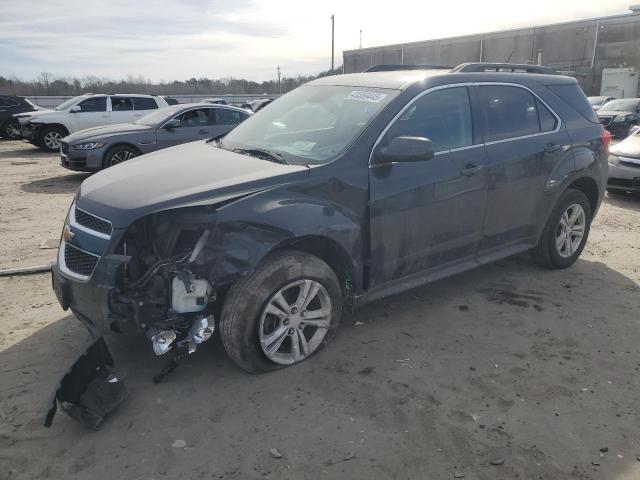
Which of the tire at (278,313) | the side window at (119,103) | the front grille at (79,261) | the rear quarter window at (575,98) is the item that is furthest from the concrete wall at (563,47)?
the front grille at (79,261)

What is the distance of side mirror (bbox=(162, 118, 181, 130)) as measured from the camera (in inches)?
394

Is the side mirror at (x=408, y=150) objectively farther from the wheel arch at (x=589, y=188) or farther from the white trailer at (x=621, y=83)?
the white trailer at (x=621, y=83)

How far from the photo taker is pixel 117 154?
9.74 meters

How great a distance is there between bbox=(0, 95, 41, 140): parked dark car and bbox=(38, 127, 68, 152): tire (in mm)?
3808

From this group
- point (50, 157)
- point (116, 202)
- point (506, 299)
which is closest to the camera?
point (116, 202)

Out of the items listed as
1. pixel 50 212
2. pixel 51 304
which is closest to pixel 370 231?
pixel 51 304

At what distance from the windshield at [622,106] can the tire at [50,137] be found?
1823cm

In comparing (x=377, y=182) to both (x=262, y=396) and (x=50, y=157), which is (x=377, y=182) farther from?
(x=50, y=157)

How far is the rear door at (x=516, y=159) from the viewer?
421 centimetres

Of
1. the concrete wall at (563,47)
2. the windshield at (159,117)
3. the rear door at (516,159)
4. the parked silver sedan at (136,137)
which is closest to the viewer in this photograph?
the rear door at (516,159)

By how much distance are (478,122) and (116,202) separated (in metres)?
2.80

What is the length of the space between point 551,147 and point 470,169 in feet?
3.73

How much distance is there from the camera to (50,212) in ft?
24.5

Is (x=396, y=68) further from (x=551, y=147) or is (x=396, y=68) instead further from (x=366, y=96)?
(x=551, y=147)
